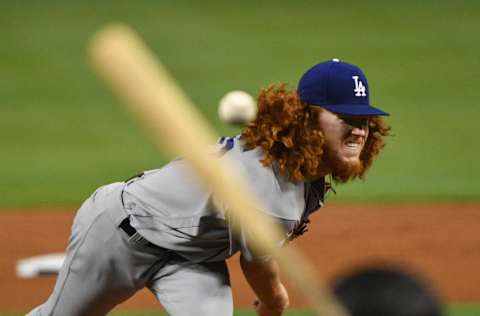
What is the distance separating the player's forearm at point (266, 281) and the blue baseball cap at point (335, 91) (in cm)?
75

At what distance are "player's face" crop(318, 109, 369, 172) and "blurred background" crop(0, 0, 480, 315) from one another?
4.04 meters

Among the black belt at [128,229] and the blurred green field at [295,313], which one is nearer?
the black belt at [128,229]

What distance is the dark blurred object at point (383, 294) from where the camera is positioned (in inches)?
109

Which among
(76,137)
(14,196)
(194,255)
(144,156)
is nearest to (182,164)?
(194,255)

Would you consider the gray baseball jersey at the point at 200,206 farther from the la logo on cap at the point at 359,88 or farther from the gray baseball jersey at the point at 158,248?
the la logo on cap at the point at 359,88

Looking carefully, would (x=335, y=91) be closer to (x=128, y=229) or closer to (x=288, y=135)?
(x=288, y=135)

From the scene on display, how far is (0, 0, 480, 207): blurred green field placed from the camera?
33.5ft

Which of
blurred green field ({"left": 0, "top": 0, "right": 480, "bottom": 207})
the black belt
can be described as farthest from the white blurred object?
the black belt

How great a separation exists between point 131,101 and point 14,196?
7.33 metres

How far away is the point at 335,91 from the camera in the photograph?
4383 mm

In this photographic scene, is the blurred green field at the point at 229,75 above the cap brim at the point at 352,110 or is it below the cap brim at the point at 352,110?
below

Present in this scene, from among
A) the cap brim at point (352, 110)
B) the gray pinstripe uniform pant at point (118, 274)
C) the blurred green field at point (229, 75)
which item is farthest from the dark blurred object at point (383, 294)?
the blurred green field at point (229, 75)

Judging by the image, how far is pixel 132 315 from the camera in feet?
21.9

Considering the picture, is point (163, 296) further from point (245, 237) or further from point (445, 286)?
point (445, 286)
